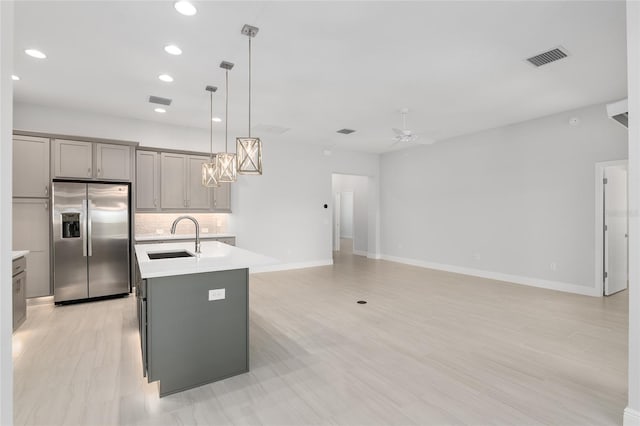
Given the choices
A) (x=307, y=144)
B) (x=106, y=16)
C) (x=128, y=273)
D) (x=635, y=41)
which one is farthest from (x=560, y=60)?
(x=128, y=273)

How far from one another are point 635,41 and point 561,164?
4.17 metres

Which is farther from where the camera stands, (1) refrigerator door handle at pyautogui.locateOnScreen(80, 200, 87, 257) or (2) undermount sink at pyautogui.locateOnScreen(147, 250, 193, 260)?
(1) refrigerator door handle at pyautogui.locateOnScreen(80, 200, 87, 257)

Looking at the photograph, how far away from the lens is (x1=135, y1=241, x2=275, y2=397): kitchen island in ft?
7.77

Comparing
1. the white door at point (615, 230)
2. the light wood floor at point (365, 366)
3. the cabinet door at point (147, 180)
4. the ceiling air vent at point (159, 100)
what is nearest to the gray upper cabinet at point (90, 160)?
the cabinet door at point (147, 180)

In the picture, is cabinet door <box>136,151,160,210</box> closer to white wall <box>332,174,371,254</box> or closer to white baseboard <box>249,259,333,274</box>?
white baseboard <box>249,259,333,274</box>

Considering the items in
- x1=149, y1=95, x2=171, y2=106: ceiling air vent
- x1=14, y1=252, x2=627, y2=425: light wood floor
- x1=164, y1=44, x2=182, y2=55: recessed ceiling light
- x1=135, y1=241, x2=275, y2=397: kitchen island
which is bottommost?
x1=14, y1=252, x2=627, y2=425: light wood floor

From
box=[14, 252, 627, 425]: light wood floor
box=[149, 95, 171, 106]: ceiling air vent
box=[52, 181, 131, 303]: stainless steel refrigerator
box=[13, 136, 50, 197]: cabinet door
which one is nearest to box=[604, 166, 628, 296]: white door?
box=[14, 252, 627, 425]: light wood floor

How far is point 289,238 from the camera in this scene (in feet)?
24.8

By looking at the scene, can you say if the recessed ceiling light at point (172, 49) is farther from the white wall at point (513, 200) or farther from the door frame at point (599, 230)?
the door frame at point (599, 230)

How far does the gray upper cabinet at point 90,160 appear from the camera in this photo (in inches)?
188

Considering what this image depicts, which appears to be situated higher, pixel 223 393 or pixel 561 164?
pixel 561 164

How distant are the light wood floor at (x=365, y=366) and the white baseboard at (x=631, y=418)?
134 millimetres

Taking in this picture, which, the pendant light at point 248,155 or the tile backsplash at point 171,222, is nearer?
the pendant light at point 248,155

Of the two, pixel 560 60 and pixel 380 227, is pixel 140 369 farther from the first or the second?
pixel 380 227
